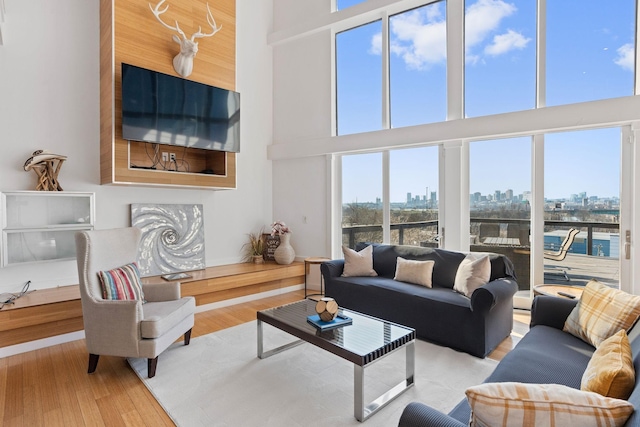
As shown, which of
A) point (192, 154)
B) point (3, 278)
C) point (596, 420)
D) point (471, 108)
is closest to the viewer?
point (596, 420)

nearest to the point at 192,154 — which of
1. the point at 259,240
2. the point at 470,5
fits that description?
the point at 259,240

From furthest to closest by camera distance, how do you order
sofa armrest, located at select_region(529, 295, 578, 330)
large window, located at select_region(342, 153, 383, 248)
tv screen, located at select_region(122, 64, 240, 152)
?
large window, located at select_region(342, 153, 383, 248) → tv screen, located at select_region(122, 64, 240, 152) → sofa armrest, located at select_region(529, 295, 578, 330)

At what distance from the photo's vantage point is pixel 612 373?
1215mm

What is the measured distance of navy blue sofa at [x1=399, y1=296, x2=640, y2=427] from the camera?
1.25 metres

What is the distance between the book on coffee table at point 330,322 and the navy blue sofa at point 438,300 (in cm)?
99

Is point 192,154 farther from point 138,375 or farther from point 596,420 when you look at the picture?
point 596,420

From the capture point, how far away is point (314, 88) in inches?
226

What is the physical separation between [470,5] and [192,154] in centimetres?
440

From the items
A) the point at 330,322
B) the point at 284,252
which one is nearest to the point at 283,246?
the point at 284,252

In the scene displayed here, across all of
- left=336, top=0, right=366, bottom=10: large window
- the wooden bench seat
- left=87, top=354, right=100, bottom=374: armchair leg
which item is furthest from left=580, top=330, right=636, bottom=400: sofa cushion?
left=336, top=0, right=366, bottom=10: large window

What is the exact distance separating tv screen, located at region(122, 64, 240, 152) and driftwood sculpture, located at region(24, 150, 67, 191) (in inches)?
30.6

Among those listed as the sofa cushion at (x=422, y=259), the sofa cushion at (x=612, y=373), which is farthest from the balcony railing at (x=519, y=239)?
the sofa cushion at (x=612, y=373)

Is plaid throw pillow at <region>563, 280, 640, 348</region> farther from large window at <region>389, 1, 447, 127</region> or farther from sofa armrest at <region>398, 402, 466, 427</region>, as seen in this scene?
large window at <region>389, 1, 447, 127</region>

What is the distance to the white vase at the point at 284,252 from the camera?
18.0 ft
